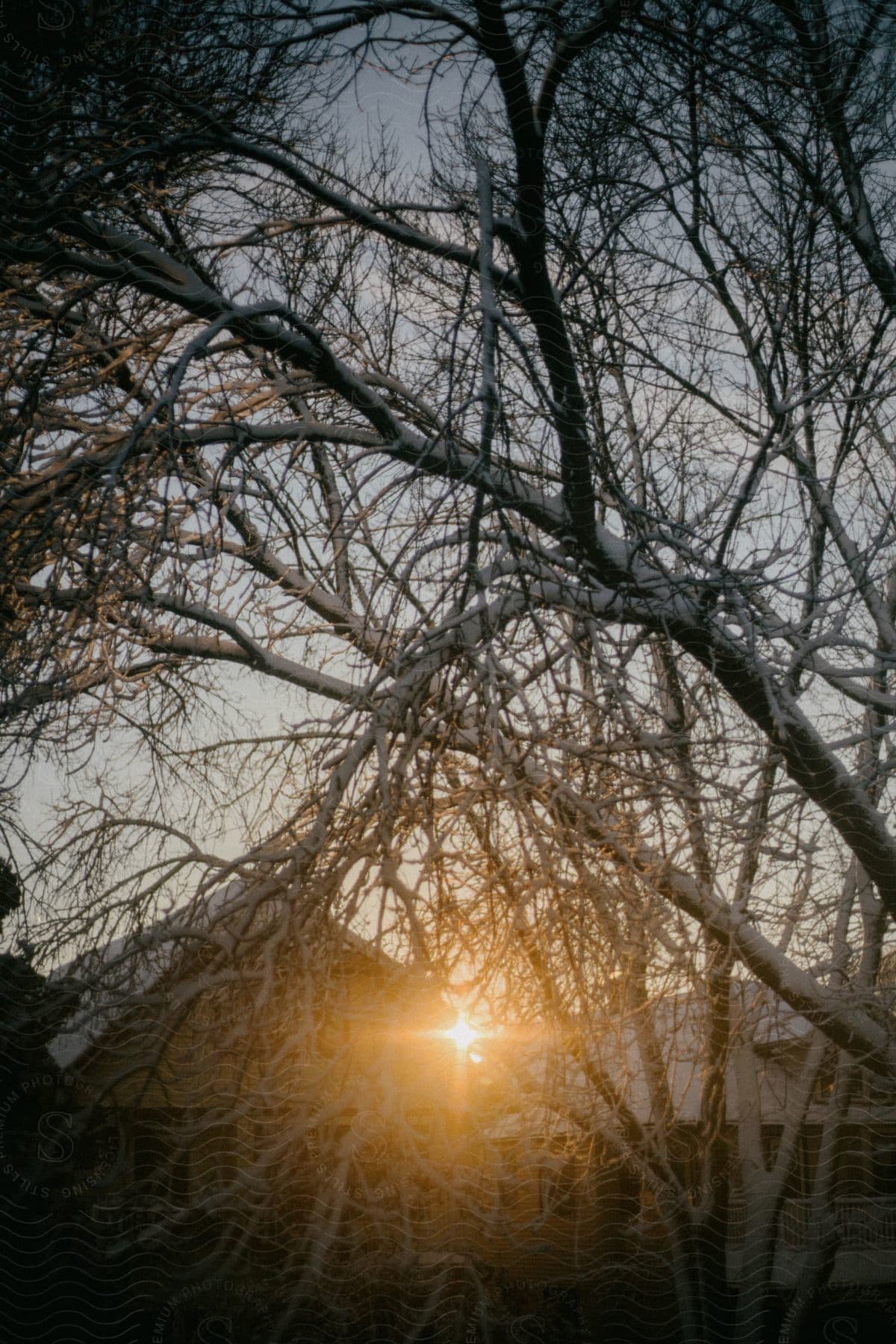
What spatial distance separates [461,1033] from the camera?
2826 mm

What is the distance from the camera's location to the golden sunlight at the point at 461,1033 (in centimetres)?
242

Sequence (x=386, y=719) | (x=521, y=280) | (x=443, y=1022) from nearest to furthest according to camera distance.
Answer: (x=386, y=719) → (x=443, y=1022) → (x=521, y=280)

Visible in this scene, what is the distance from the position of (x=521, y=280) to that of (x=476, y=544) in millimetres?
1570

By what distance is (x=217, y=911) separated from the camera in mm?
2312

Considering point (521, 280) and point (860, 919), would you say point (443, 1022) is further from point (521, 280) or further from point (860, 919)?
point (860, 919)

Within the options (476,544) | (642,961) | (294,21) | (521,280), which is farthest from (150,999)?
(294,21)

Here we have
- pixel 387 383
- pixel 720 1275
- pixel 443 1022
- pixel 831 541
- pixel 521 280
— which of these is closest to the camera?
pixel 443 1022

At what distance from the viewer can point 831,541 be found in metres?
5.45

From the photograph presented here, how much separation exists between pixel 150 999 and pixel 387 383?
2955mm

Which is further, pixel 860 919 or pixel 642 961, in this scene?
pixel 860 919

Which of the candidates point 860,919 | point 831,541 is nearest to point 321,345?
point 831,541

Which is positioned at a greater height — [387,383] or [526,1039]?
[387,383]

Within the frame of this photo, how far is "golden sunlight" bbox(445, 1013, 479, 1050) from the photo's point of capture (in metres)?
2.42

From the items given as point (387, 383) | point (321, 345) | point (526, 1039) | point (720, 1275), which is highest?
point (387, 383)
